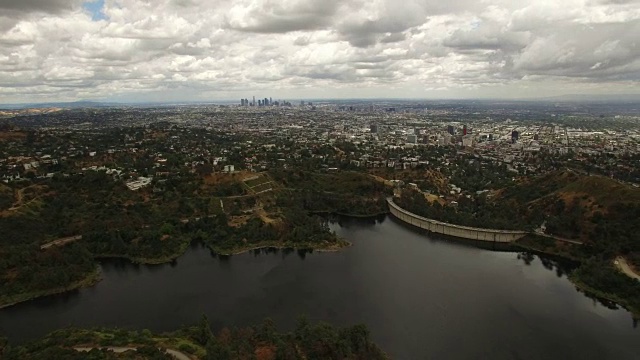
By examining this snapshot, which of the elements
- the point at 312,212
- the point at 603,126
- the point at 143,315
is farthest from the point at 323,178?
the point at 603,126

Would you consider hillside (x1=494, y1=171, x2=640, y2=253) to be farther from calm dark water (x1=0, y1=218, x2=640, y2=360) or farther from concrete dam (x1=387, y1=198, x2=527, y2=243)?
calm dark water (x1=0, y1=218, x2=640, y2=360)

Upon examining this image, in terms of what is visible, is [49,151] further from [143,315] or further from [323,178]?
[143,315]

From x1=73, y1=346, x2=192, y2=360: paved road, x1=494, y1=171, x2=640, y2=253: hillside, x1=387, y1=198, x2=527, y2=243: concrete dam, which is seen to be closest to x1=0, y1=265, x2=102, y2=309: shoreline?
x1=73, y1=346, x2=192, y2=360: paved road

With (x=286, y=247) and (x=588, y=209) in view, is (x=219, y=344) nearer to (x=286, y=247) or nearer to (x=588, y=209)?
(x=286, y=247)

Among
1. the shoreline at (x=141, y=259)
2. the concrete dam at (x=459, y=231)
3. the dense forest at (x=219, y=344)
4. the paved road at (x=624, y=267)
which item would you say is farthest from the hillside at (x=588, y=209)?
the dense forest at (x=219, y=344)

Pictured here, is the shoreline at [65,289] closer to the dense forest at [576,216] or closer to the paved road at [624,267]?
the dense forest at [576,216]
